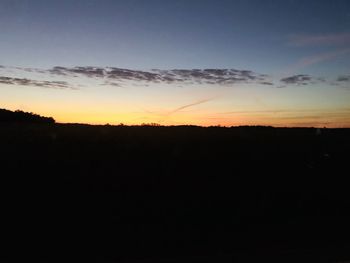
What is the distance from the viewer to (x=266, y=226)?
1189 cm

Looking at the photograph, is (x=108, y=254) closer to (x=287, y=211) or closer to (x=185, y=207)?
(x=185, y=207)

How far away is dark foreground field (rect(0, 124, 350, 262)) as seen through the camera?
9375mm

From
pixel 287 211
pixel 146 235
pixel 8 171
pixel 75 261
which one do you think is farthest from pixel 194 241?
pixel 8 171

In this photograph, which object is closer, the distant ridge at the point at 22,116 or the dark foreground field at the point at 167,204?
the dark foreground field at the point at 167,204

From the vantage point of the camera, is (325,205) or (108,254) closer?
(108,254)

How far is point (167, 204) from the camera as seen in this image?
13.2 meters

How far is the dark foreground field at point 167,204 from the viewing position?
9375 mm

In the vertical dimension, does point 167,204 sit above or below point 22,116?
below

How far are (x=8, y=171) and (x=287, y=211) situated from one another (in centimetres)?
884

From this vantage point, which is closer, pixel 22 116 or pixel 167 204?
pixel 167 204

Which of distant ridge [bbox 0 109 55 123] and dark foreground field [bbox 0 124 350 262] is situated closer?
dark foreground field [bbox 0 124 350 262]

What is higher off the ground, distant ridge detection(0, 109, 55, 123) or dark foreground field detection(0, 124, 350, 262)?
distant ridge detection(0, 109, 55, 123)

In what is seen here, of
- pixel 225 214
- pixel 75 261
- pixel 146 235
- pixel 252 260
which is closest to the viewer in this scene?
pixel 252 260

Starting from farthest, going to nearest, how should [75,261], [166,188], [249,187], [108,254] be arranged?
[249,187], [166,188], [108,254], [75,261]
